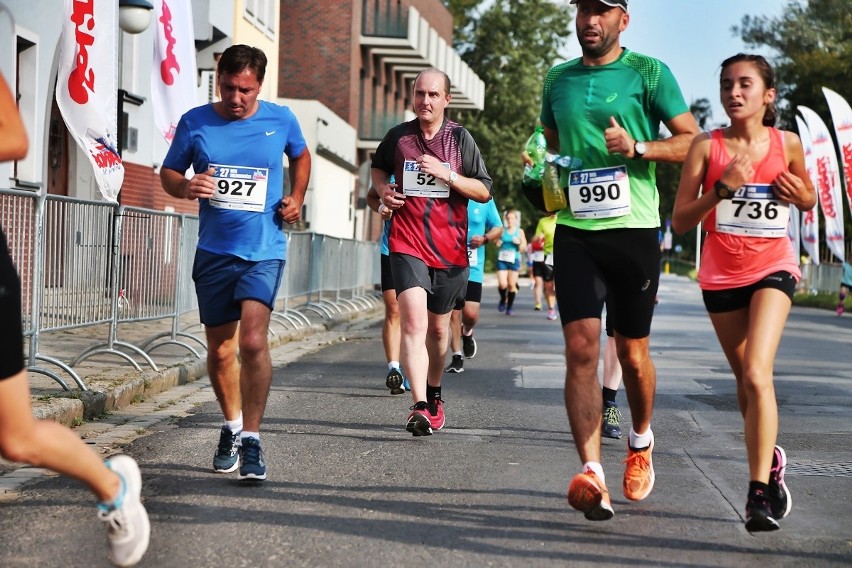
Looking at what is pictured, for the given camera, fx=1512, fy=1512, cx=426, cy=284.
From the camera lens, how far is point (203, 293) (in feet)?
23.3

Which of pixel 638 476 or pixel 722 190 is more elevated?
pixel 722 190

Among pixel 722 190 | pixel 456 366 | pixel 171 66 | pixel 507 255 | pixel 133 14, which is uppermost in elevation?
pixel 133 14

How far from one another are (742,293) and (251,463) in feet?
7.55

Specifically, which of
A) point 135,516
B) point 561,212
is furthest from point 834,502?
point 135,516

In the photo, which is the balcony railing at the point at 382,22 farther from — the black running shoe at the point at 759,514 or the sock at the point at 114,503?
the sock at the point at 114,503

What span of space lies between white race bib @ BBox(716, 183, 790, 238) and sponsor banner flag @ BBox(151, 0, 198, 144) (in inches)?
288

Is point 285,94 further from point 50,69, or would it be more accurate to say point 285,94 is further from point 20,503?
point 20,503

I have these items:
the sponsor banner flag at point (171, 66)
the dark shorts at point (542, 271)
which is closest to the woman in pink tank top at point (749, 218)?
the sponsor banner flag at point (171, 66)

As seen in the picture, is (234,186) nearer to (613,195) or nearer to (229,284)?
(229,284)

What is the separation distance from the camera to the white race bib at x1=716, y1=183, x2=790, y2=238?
19.4 ft

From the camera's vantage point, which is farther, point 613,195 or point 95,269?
point 95,269

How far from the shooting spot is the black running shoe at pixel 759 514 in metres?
5.34

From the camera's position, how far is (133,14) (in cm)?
1398

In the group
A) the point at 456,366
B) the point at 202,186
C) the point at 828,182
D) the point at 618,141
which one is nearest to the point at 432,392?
the point at 202,186
